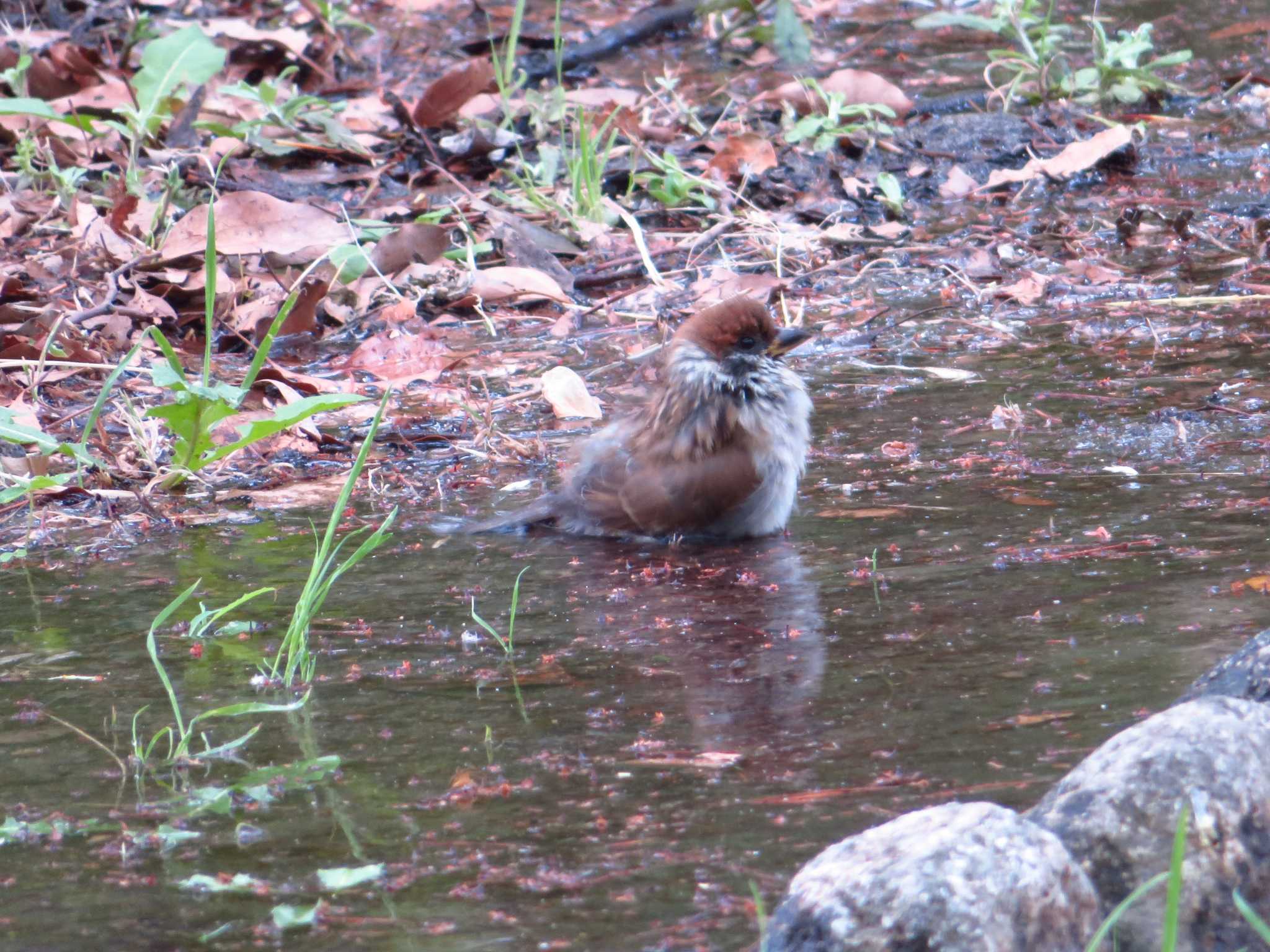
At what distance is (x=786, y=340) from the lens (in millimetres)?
5176

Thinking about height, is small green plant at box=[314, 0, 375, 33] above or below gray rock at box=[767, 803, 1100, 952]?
above

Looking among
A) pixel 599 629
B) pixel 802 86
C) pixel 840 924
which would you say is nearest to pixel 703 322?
pixel 599 629

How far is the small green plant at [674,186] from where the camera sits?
771cm

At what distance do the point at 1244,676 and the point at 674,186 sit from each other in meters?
5.29

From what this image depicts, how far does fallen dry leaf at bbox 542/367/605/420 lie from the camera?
5.73 metres

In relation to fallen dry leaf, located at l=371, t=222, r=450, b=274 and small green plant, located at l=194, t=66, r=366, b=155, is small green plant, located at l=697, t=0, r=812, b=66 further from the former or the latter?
fallen dry leaf, located at l=371, t=222, r=450, b=274

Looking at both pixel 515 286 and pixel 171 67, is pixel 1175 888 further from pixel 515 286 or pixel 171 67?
pixel 171 67

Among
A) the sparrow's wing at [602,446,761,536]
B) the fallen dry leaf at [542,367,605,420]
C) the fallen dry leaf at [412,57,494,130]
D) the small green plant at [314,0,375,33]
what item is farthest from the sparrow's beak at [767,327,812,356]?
the small green plant at [314,0,375,33]

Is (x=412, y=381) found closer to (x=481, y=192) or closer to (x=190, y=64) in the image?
(x=481, y=192)

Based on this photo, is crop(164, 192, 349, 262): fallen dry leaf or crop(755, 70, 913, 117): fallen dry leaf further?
crop(755, 70, 913, 117): fallen dry leaf

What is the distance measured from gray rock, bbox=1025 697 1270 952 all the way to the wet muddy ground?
0.30 metres

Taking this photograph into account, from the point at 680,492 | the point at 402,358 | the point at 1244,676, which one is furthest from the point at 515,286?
the point at 1244,676

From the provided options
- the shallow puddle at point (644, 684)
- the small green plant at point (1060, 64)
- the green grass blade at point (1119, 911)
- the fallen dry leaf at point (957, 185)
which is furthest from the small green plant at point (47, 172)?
the green grass blade at point (1119, 911)

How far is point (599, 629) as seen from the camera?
382 centimetres
